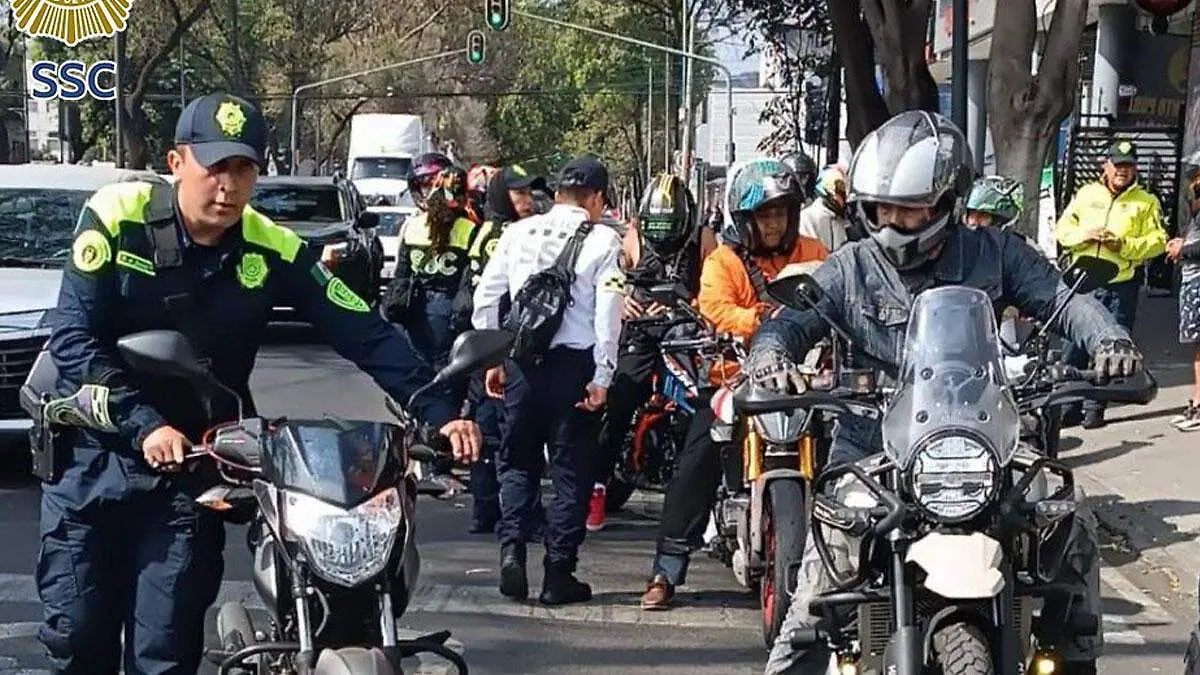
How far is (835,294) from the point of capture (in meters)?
5.14

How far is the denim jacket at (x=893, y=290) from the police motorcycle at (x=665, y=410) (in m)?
2.65

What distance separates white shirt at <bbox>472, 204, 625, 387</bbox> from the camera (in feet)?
25.6

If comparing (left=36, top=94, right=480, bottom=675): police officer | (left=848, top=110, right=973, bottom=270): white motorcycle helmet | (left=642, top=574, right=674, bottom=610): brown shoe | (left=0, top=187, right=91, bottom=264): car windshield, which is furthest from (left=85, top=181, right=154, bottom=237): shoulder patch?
(left=0, top=187, right=91, bottom=264): car windshield

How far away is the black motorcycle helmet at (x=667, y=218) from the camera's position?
30.3ft

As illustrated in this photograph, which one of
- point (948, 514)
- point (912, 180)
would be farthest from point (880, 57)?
point (948, 514)

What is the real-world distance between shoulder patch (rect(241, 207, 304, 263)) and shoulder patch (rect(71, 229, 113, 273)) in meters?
0.34

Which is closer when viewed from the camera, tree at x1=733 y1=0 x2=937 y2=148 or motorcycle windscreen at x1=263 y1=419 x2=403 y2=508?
motorcycle windscreen at x1=263 y1=419 x2=403 y2=508

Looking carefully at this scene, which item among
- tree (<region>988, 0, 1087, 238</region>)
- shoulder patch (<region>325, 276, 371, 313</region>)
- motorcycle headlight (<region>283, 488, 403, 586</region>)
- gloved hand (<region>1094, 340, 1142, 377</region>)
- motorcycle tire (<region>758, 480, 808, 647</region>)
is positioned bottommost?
motorcycle tire (<region>758, 480, 808, 647</region>)

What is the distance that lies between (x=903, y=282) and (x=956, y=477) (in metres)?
1.11

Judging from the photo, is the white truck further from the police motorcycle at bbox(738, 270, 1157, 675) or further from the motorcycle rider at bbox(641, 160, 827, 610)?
the police motorcycle at bbox(738, 270, 1157, 675)

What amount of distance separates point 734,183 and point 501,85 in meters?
72.4

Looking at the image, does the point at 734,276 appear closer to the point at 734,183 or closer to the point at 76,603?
the point at 734,183

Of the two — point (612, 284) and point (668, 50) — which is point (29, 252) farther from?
point (668, 50)

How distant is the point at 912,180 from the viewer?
486 cm
